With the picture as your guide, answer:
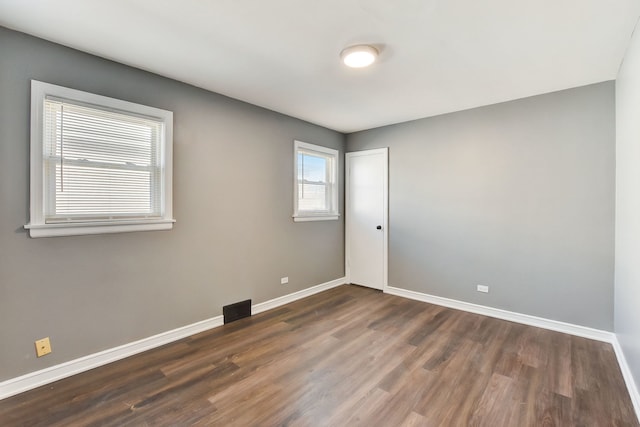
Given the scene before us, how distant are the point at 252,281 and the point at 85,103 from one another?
7.69ft

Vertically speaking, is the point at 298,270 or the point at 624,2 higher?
the point at 624,2

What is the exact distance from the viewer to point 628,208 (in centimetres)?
219

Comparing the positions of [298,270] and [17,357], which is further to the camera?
[298,270]

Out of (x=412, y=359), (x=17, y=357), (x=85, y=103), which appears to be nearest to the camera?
(x=17, y=357)

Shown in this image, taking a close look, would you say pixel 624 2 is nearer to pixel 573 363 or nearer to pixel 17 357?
pixel 573 363

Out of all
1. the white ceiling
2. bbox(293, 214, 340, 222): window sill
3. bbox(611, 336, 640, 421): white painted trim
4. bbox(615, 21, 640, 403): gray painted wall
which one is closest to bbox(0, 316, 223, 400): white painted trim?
bbox(293, 214, 340, 222): window sill

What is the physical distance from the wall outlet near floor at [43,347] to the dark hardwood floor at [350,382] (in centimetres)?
24

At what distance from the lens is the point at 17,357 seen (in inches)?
80.4

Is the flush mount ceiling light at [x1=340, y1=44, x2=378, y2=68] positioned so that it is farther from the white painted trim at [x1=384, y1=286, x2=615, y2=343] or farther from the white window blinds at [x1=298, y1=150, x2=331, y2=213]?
the white painted trim at [x1=384, y1=286, x2=615, y2=343]

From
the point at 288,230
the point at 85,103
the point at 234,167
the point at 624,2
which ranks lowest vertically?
the point at 288,230

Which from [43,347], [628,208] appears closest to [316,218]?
[43,347]

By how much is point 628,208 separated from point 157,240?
3945 mm

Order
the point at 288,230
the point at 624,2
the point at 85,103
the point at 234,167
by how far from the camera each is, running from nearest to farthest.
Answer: the point at 624,2
the point at 85,103
the point at 234,167
the point at 288,230

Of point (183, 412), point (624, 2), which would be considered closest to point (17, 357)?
point (183, 412)
